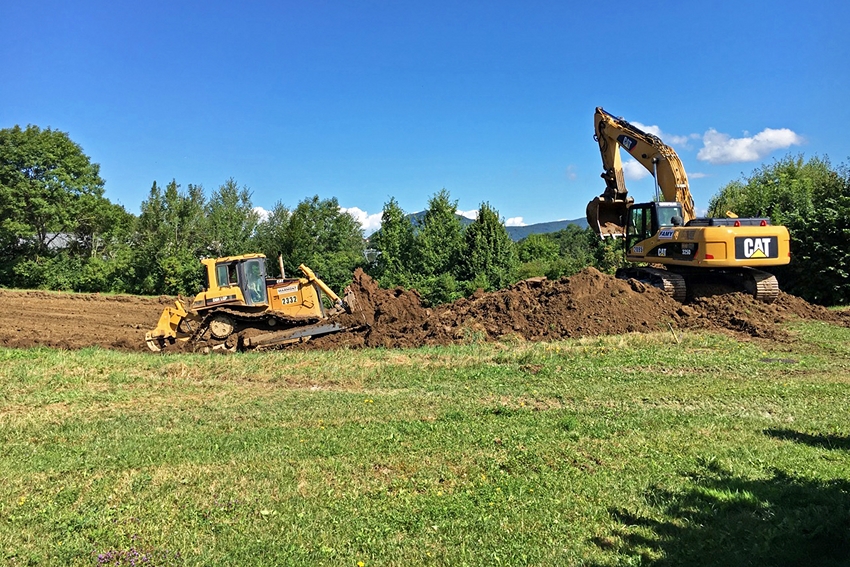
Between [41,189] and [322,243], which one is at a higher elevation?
[41,189]

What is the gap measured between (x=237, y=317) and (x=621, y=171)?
12454 millimetres

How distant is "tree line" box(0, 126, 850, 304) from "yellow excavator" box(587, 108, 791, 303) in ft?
18.3

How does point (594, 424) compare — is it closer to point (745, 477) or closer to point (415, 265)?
point (745, 477)

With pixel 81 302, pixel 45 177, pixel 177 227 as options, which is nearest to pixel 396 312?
pixel 81 302

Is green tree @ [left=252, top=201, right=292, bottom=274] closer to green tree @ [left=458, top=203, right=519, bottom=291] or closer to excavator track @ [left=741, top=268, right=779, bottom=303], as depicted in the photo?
green tree @ [left=458, top=203, right=519, bottom=291]

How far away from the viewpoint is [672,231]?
16.3 m

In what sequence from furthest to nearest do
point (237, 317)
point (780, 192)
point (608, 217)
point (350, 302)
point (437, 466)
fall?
1. point (780, 192)
2. point (608, 217)
3. point (350, 302)
4. point (237, 317)
5. point (437, 466)

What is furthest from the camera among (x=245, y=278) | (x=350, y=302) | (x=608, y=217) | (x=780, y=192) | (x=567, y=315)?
(x=780, y=192)

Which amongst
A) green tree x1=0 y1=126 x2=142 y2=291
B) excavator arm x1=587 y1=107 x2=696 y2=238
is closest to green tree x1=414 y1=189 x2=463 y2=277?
excavator arm x1=587 y1=107 x2=696 y2=238

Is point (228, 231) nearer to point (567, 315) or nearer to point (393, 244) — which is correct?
point (393, 244)

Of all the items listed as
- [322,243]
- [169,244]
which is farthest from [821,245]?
[169,244]

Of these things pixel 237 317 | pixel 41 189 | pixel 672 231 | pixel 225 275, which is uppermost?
pixel 41 189

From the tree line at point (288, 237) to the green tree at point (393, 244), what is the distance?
0.18 ft

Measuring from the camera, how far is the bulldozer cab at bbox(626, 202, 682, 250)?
1694 cm
